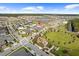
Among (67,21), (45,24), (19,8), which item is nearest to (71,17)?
(67,21)

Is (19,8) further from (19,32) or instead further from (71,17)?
(71,17)

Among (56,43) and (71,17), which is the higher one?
(71,17)

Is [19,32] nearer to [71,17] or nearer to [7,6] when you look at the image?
[7,6]

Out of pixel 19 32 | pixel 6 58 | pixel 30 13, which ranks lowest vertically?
pixel 6 58

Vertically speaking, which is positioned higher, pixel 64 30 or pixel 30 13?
pixel 30 13

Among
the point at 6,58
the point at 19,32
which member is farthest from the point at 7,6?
the point at 6,58
